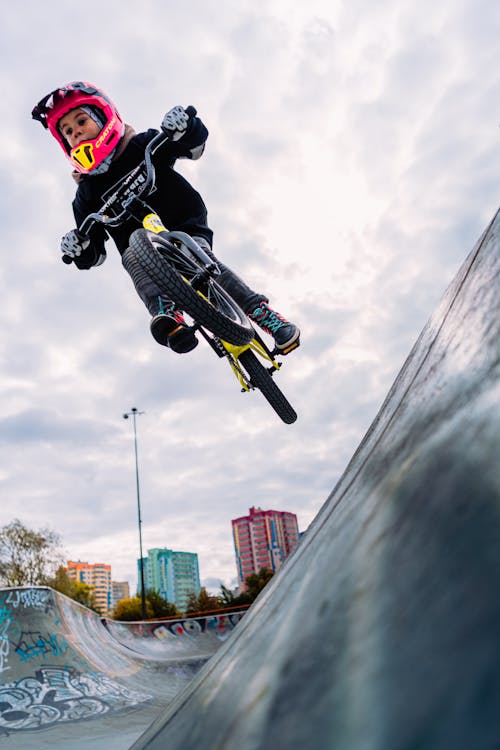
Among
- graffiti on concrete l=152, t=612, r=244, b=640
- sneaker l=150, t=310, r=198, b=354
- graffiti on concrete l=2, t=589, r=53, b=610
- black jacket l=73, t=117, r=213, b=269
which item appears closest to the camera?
sneaker l=150, t=310, r=198, b=354

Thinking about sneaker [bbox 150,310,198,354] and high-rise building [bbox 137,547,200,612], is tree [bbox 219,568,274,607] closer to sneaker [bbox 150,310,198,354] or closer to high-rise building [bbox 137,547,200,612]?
sneaker [bbox 150,310,198,354]

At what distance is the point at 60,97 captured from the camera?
459 cm

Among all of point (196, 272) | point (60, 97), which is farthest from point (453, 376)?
point (60, 97)

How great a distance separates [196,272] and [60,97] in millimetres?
1975

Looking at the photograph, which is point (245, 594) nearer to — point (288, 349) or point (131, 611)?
point (131, 611)

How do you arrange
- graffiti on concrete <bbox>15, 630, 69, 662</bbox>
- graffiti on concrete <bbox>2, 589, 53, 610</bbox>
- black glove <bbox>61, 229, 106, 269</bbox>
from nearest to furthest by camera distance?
black glove <bbox>61, 229, 106, 269</bbox>, graffiti on concrete <bbox>15, 630, 69, 662</bbox>, graffiti on concrete <bbox>2, 589, 53, 610</bbox>

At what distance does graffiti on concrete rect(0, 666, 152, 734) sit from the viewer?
434cm

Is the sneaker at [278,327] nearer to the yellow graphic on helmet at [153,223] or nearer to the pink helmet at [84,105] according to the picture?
the yellow graphic on helmet at [153,223]

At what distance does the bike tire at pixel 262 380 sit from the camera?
201 inches

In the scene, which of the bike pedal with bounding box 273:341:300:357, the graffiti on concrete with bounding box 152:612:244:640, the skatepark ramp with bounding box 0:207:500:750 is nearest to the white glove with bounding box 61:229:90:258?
the bike pedal with bounding box 273:341:300:357

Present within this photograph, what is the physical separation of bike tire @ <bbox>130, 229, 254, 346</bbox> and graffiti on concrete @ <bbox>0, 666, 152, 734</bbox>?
349 cm

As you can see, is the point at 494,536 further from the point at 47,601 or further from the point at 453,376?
the point at 47,601

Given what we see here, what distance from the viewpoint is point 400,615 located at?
423mm

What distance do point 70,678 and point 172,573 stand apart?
336ft
